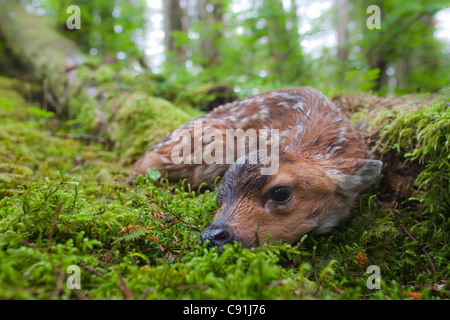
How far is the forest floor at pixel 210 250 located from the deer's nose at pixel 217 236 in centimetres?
10

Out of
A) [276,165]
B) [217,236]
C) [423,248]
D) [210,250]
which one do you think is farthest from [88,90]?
[423,248]

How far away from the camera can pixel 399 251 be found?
122 inches

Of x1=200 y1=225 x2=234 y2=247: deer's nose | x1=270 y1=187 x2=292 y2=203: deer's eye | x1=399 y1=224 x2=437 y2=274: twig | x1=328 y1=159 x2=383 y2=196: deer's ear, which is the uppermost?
x1=328 y1=159 x2=383 y2=196: deer's ear

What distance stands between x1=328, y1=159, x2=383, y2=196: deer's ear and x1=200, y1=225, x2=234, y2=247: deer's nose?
1525 millimetres

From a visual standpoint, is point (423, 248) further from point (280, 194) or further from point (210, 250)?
point (210, 250)

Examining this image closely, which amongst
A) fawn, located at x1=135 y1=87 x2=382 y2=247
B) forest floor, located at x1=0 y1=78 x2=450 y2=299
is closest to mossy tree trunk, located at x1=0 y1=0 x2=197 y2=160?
fawn, located at x1=135 y1=87 x2=382 y2=247

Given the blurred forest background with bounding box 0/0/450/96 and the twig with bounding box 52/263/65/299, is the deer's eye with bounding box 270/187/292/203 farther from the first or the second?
the blurred forest background with bounding box 0/0/450/96

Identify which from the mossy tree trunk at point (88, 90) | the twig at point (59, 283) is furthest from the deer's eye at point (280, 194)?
the mossy tree trunk at point (88, 90)

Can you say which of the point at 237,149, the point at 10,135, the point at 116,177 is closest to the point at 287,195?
the point at 237,149

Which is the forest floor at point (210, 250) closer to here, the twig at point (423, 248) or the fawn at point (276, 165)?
the twig at point (423, 248)

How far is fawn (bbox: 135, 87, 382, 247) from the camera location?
2.97m

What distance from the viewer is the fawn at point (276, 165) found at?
2969 millimetres

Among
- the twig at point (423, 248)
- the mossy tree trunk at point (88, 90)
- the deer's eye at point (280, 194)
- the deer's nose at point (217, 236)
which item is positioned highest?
the mossy tree trunk at point (88, 90)

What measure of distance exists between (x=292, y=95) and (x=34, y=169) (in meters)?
4.57
